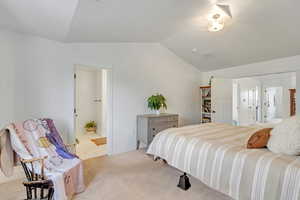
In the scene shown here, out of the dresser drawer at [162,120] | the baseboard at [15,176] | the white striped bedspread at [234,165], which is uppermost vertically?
the dresser drawer at [162,120]

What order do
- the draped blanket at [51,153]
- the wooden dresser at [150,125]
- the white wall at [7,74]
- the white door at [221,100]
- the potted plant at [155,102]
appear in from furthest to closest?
the white door at [221,100] < the potted plant at [155,102] < the wooden dresser at [150,125] < the white wall at [7,74] < the draped blanket at [51,153]

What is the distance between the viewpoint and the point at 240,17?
278 cm

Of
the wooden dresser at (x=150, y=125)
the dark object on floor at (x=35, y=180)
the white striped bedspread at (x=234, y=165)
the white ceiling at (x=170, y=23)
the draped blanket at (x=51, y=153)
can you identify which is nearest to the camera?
the white striped bedspread at (x=234, y=165)

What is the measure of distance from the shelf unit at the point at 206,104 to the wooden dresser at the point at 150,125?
1.67 meters

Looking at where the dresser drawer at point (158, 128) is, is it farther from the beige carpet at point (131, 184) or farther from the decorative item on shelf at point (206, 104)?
the decorative item on shelf at point (206, 104)

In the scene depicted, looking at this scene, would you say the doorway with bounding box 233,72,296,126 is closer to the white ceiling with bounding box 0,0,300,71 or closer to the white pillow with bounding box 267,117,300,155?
the white ceiling with bounding box 0,0,300,71

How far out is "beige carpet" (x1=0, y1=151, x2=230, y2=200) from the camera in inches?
82.5

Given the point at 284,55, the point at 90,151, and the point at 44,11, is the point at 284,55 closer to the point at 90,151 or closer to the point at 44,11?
the point at 44,11

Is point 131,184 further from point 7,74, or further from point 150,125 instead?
point 7,74

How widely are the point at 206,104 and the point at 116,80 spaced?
10.2 ft

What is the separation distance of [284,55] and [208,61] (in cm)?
167

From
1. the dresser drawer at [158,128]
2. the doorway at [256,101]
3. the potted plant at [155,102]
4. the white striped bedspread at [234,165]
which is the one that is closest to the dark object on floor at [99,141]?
the dresser drawer at [158,128]

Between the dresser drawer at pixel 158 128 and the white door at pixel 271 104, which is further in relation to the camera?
the white door at pixel 271 104

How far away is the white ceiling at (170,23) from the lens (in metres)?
1.98
